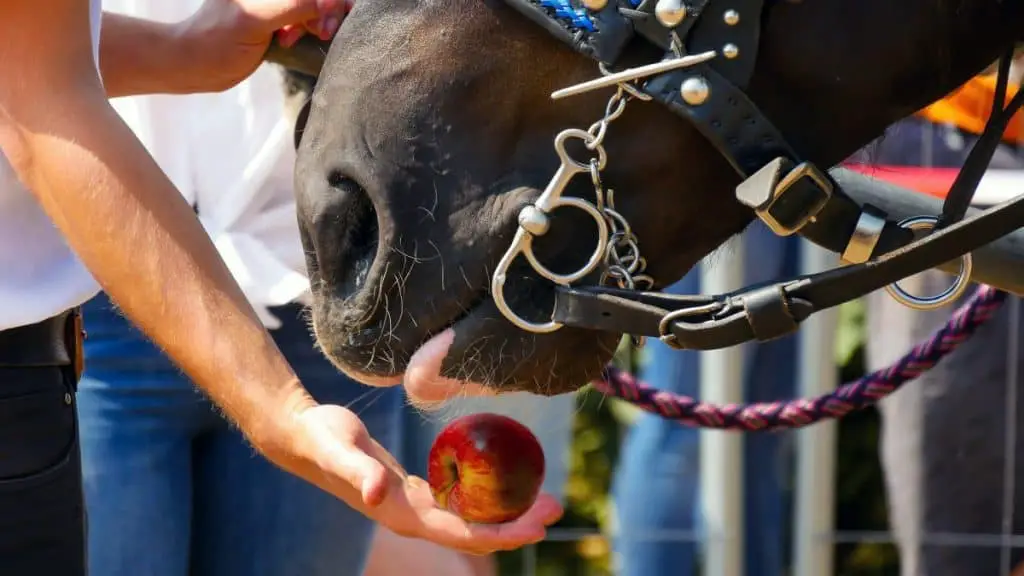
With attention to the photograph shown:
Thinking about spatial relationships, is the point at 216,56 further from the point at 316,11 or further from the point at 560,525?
the point at 560,525

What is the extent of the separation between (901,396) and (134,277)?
2.35m

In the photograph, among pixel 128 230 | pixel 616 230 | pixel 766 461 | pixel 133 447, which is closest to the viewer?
pixel 128 230

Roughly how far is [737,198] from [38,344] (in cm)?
72

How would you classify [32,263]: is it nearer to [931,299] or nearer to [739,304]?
[739,304]

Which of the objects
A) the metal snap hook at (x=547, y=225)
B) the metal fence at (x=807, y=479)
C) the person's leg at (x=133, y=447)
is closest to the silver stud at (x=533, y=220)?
the metal snap hook at (x=547, y=225)

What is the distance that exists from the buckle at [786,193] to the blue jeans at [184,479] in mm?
817

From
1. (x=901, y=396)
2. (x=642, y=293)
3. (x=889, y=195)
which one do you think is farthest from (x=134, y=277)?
(x=901, y=396)

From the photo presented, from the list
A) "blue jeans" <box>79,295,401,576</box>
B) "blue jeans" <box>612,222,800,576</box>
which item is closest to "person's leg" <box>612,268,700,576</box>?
"blue jeans" <box>612,222,800,576</box>

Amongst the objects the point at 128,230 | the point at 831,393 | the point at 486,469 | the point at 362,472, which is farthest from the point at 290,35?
the point at 831,393

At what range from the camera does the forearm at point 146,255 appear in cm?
154

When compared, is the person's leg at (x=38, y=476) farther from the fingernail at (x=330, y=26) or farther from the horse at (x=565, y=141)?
the fingernail at (x=330, y=26)

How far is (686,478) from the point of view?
3.54m

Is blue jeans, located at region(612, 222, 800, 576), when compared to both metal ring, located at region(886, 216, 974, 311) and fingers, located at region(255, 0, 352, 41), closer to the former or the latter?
fingers, located at region(255, 0, 352, 41)

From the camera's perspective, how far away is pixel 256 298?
229cm
